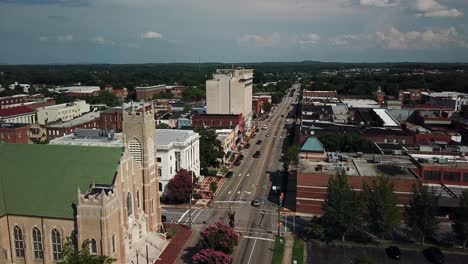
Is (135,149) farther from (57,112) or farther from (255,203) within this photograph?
(57,112)

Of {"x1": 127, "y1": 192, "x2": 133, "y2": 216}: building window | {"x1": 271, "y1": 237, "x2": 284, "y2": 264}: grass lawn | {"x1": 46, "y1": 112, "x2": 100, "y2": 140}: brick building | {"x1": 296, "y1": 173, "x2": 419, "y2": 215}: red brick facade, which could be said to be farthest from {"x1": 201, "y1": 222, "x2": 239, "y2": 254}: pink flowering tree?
{"x1": 46, "y1": 112, "x2": 100, "y2": 140}: brick building

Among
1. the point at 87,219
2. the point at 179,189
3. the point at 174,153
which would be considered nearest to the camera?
the point at 87,219

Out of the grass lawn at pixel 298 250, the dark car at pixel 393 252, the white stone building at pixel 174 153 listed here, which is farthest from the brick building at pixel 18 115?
the dark car at pixel 393 252

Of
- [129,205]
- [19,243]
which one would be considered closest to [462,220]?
Result: [129,205]

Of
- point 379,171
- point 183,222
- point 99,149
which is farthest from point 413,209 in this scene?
point 99,149

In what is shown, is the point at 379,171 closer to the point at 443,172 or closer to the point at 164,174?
the point at 443,172

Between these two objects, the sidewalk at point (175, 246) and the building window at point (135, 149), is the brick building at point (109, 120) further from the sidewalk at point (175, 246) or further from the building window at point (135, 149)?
the building window at point (135, 149)

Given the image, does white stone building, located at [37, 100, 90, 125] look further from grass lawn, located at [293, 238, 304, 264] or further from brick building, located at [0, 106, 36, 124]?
grass lawn, located at [293, 238, 304, 264]
